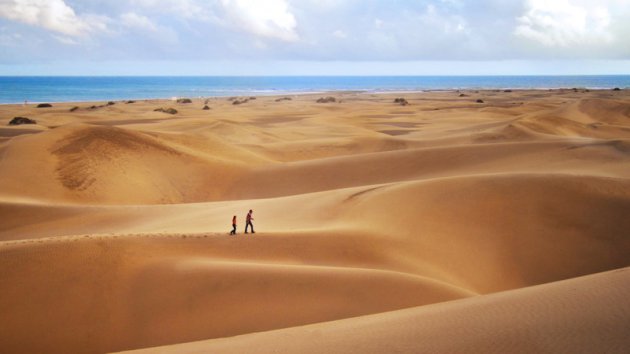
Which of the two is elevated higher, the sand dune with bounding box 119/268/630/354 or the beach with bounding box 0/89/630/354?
the sand dune with bounding box 119/268/630/354

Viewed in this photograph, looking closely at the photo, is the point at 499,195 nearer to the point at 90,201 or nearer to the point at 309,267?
the point at 309,267

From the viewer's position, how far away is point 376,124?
134 feet

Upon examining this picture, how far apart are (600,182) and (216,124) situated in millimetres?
25011

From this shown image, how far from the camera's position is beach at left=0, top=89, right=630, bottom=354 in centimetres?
599

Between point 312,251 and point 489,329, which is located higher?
point 489,329

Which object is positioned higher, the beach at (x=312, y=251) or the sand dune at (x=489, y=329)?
the sand dune at (x=489, y=329)

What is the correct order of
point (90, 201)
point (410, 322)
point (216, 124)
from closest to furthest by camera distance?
point (410, 322) < point (90, 201) < point (216, 124)

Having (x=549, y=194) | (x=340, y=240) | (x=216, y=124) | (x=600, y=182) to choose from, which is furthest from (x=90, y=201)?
(x=216, y=124)

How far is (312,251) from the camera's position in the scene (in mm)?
9695

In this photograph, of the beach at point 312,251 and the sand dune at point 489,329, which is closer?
the sand dune at point 489,329

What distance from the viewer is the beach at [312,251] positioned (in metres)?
5.99

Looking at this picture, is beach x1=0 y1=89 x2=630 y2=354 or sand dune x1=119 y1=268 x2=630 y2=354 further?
beach x1=0 y1=89 x2=630 y2=354

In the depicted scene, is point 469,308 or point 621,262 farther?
point 621,262

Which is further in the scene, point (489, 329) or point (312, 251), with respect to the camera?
point (312, 251)
